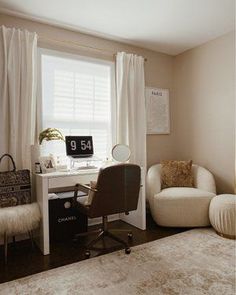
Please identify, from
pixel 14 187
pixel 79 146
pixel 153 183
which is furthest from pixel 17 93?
pixel 153 183

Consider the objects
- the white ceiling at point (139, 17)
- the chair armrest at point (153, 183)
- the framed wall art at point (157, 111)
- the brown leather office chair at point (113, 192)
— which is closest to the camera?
the brown leather office chair at point (113, 192)

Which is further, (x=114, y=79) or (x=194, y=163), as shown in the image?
(x=194, y=163)

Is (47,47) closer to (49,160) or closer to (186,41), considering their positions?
(49,160)

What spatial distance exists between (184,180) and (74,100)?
184cm

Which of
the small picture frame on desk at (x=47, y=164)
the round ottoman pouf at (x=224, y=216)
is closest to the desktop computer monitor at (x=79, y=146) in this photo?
the small picture frame on desk at (x=47, y=164)

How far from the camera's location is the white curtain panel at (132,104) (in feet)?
10.9

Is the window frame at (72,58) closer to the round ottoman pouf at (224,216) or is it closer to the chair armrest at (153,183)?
the chair armrest at (153,183)

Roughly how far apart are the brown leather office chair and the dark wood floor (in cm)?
16

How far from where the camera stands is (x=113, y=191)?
226cm

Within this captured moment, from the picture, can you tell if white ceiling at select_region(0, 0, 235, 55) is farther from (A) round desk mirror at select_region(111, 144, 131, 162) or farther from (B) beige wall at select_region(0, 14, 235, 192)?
(A) round desk mirror at select_region(111, 144, 131, 162)

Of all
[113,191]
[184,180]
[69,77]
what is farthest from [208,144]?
[69,77]

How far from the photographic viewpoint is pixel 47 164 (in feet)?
8.73

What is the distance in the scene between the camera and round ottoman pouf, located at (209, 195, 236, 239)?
2582 millimetres

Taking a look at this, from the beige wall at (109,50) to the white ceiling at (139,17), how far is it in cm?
9
